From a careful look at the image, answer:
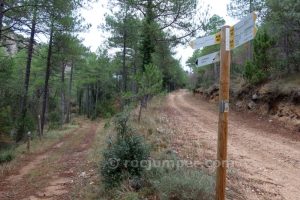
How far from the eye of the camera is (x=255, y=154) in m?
9.45

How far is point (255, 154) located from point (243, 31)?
649 cm

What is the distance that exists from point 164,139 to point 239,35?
273 inches

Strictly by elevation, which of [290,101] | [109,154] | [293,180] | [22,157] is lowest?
[22,157]

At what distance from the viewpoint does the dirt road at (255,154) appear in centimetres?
631

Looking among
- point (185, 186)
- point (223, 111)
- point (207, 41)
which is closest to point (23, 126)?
point (185, 186)

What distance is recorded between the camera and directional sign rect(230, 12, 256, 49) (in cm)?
359

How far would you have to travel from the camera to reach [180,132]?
12984mm


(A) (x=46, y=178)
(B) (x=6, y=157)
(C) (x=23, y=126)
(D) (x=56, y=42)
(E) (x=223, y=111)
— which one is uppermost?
(D) (x=56, y=42)

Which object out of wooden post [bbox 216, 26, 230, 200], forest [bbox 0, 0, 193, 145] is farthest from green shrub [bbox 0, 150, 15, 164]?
wooden post [bbox 216, 26, 230, 200]

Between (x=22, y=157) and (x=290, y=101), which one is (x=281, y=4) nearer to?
(x=290, y=101)

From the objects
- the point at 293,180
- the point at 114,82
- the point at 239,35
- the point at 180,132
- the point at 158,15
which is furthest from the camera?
the point at 114,82

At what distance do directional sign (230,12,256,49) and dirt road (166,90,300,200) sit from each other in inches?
117

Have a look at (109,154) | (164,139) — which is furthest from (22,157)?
(109,154)

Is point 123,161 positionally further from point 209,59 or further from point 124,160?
point 209,59
